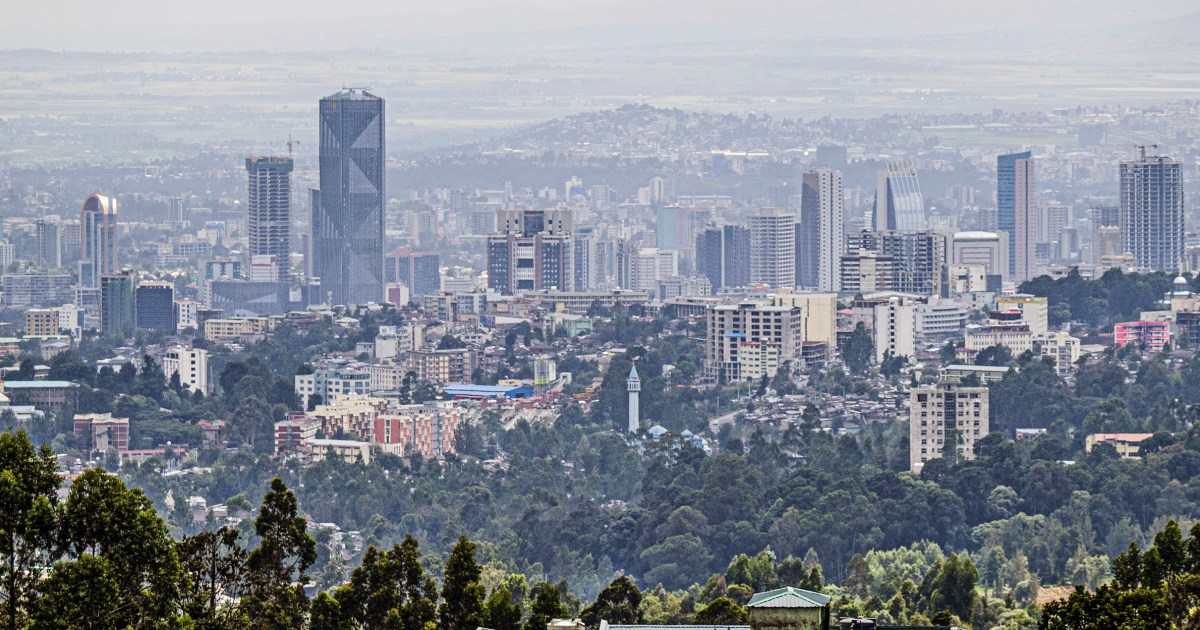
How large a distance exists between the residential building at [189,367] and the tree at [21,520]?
141ft

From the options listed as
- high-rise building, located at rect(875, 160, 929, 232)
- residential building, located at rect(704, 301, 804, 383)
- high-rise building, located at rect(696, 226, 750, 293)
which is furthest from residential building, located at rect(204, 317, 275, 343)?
high-rise building, located at rect(875, 160, 929, 232)

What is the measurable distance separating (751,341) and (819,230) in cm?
2865

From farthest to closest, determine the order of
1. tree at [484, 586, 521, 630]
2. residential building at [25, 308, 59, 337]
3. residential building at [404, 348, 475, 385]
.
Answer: residential building at [25, 308, 59, 337], residential building at [404, 348, 475, 385], tree at [484, 586, 521, 630]

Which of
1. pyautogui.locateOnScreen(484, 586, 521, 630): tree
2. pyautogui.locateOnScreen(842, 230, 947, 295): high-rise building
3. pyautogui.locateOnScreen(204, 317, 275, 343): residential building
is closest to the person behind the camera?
pyautogui.locateOnScreen(484, 586, 521, 630): tree

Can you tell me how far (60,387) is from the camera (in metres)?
53.2

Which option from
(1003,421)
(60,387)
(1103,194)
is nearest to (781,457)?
(1003,421)

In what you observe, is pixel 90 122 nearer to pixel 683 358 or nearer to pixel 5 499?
pixel 683 358

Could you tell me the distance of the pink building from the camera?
56.8m

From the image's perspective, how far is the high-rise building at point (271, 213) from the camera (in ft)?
288

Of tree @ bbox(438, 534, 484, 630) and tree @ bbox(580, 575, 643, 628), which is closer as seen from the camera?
tree @ bbox(438, 534, 484, 630)

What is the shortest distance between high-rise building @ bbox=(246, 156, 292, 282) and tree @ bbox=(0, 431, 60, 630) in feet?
243

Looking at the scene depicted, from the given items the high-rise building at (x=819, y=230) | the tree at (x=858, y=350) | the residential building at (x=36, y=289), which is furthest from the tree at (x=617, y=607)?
the high-rise building at (x=819, y=230)

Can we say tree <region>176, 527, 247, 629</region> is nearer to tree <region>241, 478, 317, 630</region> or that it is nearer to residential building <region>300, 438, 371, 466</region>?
tree <region>241, 478, 317, 630</region>

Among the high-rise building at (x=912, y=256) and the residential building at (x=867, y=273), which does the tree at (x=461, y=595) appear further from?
the residential building at (x=867, y=273)
